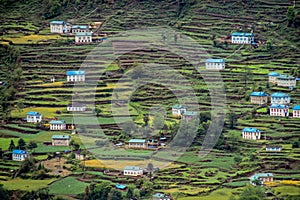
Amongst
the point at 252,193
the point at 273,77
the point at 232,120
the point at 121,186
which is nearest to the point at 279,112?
the point at 232,120

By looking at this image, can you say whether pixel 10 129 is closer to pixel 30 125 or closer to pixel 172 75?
pixel 30 125

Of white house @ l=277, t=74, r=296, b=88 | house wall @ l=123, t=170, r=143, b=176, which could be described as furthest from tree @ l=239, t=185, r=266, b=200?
white house @ l=277, t=74, r=296, b=88

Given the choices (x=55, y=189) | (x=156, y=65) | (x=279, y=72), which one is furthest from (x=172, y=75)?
(x=55, y=189)

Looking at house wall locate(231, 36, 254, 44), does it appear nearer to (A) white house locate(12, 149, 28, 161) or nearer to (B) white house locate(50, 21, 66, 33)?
(B) white house locate(50, 21, 66, 33)

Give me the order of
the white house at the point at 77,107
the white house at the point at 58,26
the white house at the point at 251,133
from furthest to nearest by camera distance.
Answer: the white house at the point at 58,26 < the white house at the point at 77,107 < the white house at the point at 251,133

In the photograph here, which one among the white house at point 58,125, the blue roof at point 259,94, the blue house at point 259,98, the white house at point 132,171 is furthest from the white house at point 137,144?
the blue roof at point 259,94

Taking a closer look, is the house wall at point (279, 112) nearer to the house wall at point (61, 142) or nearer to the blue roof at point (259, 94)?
the blue roof at point (259, 94)
